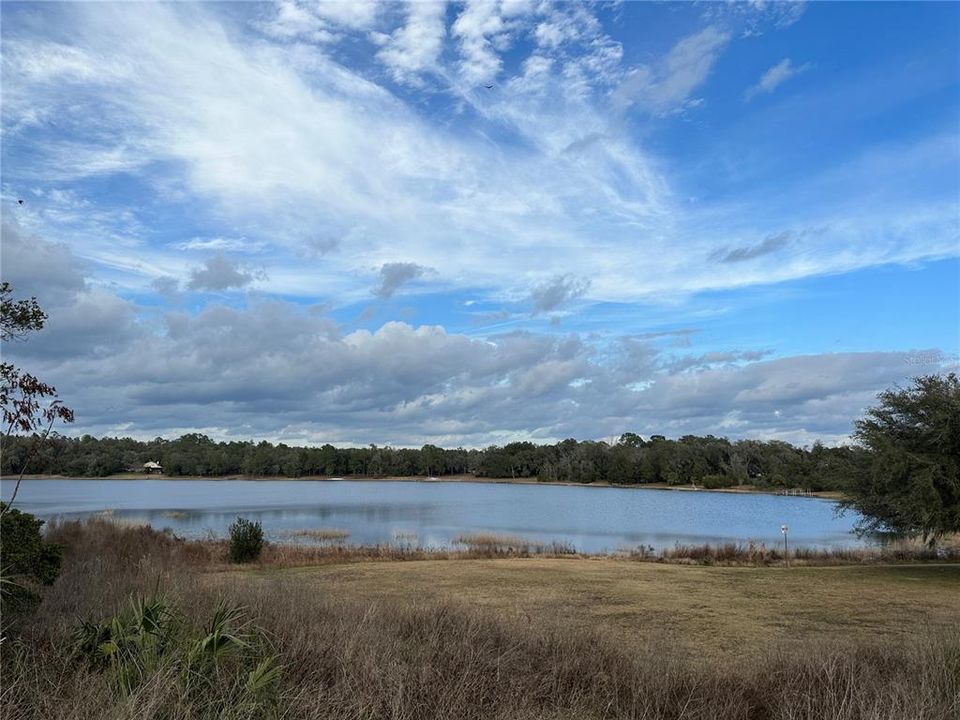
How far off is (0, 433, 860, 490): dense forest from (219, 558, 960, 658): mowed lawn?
9232cm

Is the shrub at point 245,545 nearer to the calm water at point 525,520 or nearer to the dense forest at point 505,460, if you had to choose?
the calm water at point 525,520

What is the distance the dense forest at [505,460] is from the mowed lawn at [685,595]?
92.3 metres

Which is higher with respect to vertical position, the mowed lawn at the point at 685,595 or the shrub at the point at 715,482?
the shrub at the point at 715,482

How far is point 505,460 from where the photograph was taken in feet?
501

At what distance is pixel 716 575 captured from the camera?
2205cm

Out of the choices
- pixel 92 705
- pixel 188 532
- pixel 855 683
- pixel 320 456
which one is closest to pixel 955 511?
pixel 855 683

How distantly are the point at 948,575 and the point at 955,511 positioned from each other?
3020 millimetres

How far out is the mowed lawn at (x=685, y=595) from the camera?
12766 millimetres

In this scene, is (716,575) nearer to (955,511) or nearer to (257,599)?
(955,511)

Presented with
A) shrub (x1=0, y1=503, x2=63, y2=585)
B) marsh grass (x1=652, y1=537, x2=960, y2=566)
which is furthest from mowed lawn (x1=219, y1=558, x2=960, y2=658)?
shrub (x1=0, y1=503, x2=63, y2=585)

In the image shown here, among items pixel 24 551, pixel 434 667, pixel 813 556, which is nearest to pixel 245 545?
pixel 24 551

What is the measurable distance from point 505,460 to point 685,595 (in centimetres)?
13599

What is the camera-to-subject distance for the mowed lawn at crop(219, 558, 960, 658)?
12.8 meters

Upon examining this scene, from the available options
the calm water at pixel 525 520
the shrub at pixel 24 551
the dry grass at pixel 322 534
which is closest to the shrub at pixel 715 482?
the calm water at pixel 525 520
